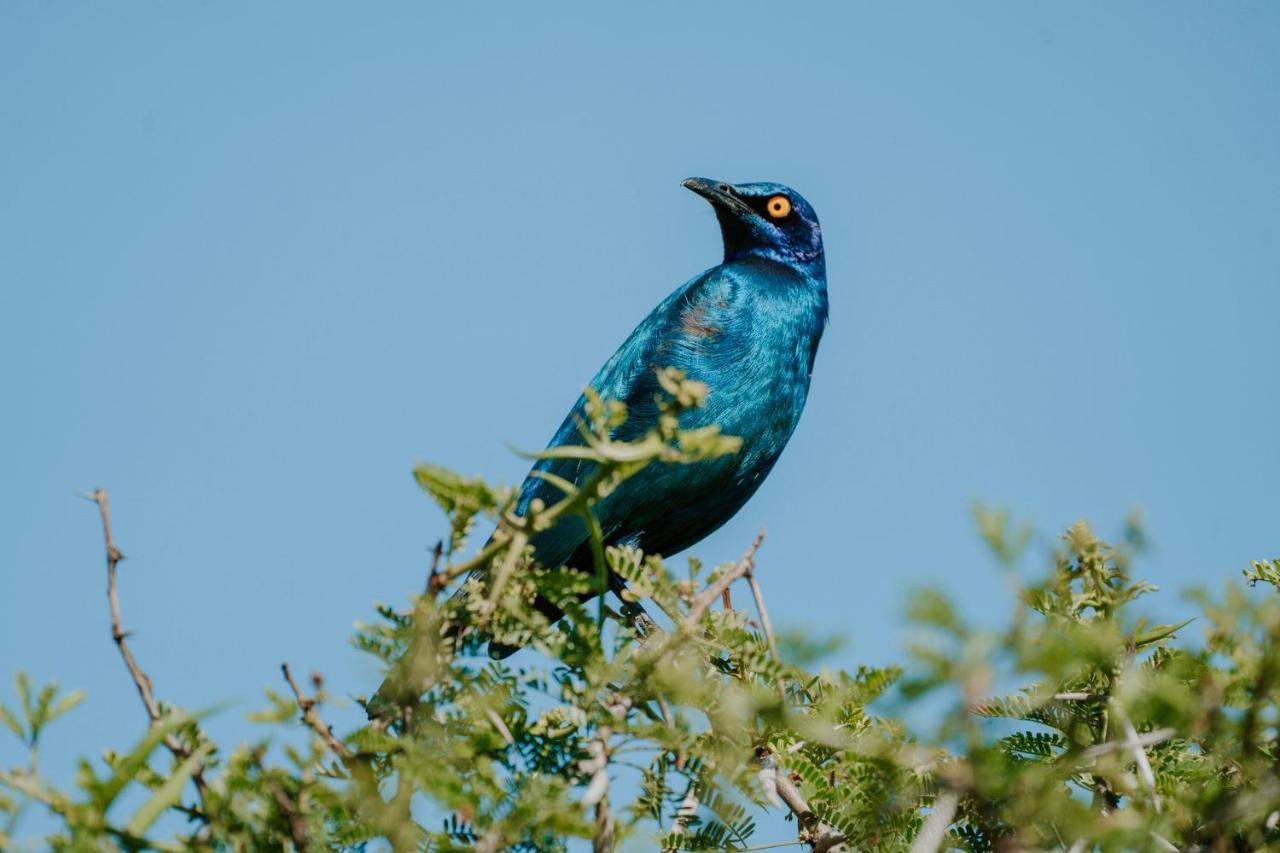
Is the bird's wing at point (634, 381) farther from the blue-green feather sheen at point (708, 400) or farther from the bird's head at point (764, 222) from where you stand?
the bird's head at point (764, 222)

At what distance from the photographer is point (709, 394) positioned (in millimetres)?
5652

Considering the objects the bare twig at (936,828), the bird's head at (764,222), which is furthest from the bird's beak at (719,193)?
the bare twig at (936,828)

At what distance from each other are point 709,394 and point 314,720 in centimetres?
390

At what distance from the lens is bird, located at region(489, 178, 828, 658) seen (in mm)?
5582

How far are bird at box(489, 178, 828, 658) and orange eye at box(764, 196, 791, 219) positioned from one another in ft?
1.90

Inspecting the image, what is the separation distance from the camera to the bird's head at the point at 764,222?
7074 mm

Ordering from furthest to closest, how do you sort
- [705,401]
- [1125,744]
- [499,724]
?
[705,401] < [499,724] < [1125,744]

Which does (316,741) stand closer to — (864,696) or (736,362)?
(864,696)

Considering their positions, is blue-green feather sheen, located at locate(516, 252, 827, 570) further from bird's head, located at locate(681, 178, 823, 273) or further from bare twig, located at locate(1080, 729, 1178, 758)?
bare twig, located at locate(1080, 729, 1178, 758)

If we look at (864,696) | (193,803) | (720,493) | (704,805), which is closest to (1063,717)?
(864,696)

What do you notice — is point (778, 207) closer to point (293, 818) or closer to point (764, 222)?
point (764, 222)

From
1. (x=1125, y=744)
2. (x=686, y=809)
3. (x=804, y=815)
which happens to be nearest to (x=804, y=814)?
(x=804, y=815)

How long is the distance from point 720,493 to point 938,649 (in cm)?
414

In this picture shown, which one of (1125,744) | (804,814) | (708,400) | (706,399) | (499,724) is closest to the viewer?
(1125,744)
